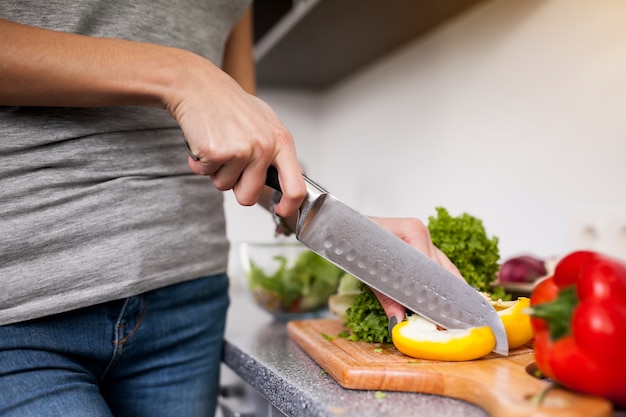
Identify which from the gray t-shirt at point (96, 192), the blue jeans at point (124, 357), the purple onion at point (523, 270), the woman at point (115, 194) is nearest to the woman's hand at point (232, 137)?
the woman at point (115, 194)

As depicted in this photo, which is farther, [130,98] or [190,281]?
[190,281]

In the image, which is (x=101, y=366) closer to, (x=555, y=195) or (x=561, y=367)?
(x=561, y=367)

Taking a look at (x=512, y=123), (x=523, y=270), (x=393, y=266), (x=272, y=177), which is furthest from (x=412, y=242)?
(x=512, y=123)

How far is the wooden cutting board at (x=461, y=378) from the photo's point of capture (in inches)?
20.1

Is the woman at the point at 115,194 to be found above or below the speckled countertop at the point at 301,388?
above

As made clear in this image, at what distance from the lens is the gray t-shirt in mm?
691

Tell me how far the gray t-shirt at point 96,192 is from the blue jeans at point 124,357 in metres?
0.03

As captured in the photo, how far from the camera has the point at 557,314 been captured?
52 centimetres

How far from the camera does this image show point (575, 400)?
51cm

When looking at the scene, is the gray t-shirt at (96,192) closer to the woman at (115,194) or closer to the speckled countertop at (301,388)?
the woman at (115,194)

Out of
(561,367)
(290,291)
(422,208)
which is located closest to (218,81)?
(561,367)

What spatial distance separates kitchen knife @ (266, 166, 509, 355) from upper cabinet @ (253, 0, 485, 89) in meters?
0.92

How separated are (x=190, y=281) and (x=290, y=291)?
1.39 feet

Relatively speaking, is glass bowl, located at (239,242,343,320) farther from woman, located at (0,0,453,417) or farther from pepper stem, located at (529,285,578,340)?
pepper stem, located at (529,285,578,340)
